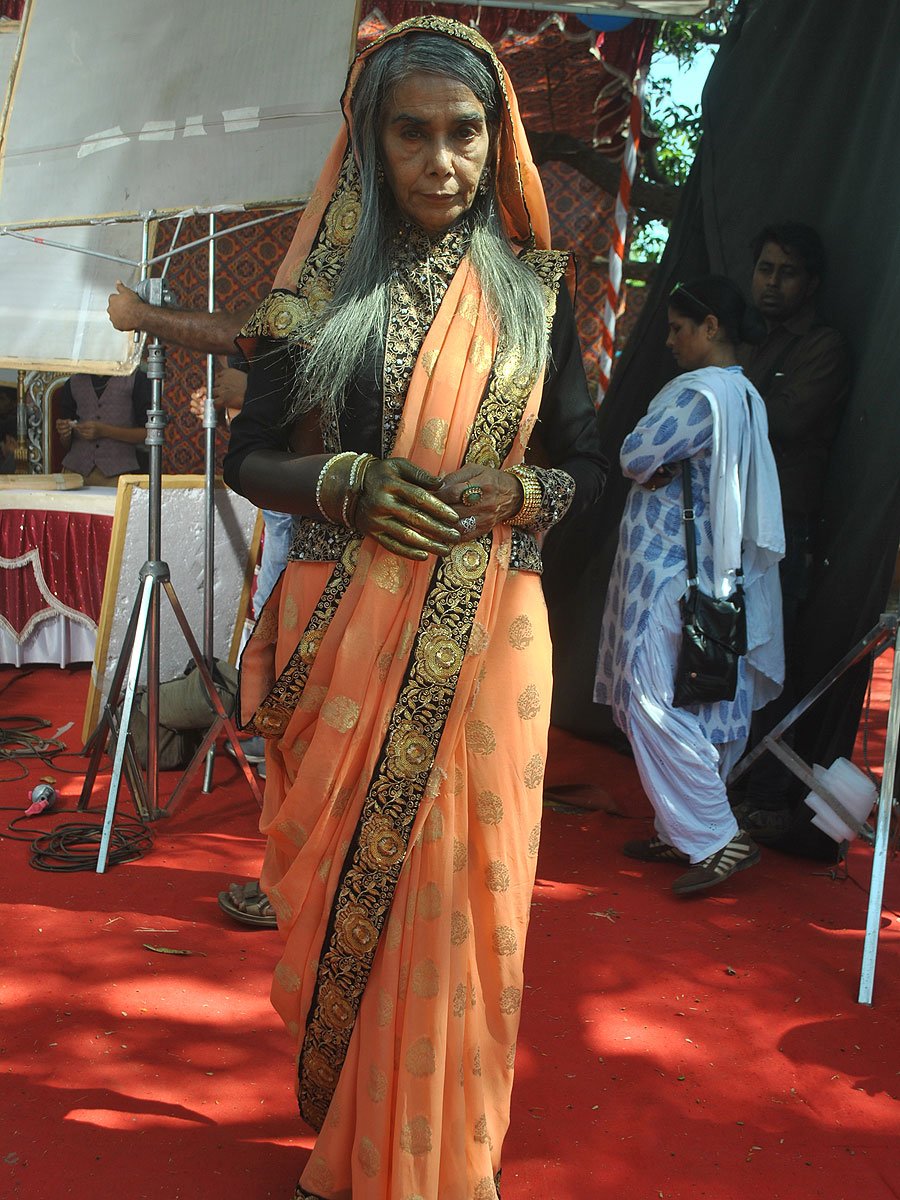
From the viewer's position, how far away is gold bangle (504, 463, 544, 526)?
5.97ft

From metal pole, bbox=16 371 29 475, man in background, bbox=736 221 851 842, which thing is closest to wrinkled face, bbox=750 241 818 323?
man in background, bbox=736 221 851 842

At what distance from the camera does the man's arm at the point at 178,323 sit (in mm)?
3445

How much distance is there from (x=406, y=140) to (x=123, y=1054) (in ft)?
6.74

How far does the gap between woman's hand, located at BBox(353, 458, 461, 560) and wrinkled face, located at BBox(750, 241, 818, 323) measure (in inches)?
119

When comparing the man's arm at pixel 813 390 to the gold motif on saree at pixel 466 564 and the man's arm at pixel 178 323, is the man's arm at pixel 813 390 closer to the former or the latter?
the man's arm at pixel 178 323

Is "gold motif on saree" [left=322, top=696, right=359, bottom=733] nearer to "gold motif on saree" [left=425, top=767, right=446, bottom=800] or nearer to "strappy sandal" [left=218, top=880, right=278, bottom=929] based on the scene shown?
"gold motif on saree" [left=425, top=767, right=446, bottom=800]

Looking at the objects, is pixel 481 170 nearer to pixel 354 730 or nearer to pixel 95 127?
pixel 354 730

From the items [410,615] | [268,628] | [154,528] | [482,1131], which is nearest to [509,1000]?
[482,1131]

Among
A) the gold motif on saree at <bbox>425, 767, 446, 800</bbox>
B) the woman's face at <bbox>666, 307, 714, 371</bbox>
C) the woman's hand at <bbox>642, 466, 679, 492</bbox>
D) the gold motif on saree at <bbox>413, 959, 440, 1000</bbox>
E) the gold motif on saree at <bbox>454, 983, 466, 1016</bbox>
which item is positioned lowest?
the gold motif on saree at <bbox>454, 983, 466, 1016</bbox>

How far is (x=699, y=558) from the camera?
12.4ft

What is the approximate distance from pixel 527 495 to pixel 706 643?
6.72 feet

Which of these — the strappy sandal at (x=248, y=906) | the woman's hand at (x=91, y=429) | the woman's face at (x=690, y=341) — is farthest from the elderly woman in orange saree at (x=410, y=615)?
the woman's hand at (x=91, y=429)

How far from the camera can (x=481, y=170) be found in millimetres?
1844

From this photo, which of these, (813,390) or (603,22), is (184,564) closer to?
(813,390)
